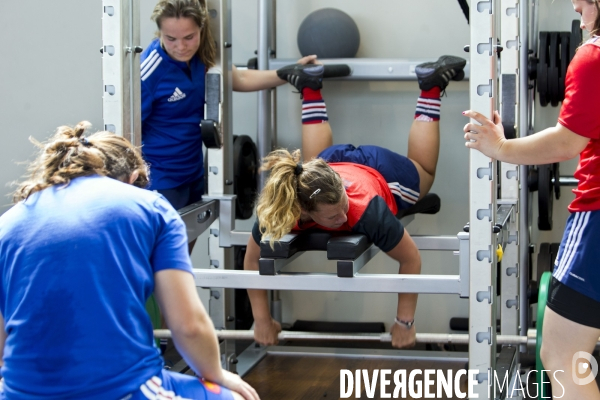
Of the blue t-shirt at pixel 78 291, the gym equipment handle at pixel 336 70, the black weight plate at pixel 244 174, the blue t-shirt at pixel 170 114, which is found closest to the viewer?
the blue t-shirt at pixel 78 291

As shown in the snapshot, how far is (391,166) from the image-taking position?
311 cm

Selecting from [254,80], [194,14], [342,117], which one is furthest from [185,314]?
[342,117]

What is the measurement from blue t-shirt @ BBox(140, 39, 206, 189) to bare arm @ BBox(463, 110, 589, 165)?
1.46 m

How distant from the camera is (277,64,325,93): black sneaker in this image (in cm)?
324

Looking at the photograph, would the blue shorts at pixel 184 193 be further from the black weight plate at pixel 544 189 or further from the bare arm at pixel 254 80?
the black weight plate at pixel 544 189

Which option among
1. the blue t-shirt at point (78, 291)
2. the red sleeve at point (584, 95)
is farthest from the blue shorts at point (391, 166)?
the blue t-shirt at point (78, 291)

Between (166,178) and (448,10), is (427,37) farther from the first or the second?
(166,178)

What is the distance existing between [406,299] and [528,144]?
910 millimetres

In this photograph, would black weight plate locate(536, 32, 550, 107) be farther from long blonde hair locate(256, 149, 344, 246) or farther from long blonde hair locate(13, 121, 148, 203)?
long blonde hair locate(13, 121, 148, 203)

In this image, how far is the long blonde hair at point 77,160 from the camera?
4.84 ft

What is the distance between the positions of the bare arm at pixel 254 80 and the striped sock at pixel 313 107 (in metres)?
0.13

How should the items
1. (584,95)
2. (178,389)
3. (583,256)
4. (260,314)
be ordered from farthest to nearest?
(260,314)
(583,256)
(584,95)
(178,389)

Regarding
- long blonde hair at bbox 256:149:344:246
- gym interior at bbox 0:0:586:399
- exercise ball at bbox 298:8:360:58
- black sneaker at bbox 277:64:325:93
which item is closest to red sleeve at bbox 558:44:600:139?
long blonde hair at bbox 256:149:344:246

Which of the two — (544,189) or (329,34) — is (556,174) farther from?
(329,34)
